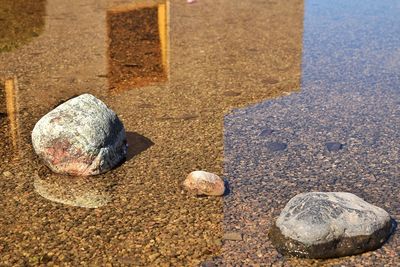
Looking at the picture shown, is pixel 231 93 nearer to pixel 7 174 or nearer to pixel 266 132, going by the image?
pixel 266 132

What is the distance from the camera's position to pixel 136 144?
532 centimetres

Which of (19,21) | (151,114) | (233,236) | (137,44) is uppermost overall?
(19,21)

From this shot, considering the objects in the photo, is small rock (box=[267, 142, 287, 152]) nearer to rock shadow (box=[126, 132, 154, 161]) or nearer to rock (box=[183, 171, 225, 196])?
rock (box=[183, 171, 225, 196])

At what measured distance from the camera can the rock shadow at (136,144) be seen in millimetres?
5160

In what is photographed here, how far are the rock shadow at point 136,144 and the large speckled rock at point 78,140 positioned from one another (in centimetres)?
21

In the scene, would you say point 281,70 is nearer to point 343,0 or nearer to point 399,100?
point 399,100

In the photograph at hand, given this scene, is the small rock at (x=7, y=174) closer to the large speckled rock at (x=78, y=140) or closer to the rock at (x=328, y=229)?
the large speckled rock at (x=78, y=140)

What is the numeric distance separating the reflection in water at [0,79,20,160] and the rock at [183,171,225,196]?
1455mm

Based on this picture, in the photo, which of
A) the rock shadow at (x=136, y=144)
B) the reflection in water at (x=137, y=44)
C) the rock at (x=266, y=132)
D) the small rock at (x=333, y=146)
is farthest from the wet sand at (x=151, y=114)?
the small rock at (x=333, y=146)

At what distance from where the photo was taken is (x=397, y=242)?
391cm

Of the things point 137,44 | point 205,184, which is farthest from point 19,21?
point 205,184

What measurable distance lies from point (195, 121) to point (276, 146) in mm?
835

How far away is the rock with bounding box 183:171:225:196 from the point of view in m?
4.46

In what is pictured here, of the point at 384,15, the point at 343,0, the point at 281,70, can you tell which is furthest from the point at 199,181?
the point at 343,0
